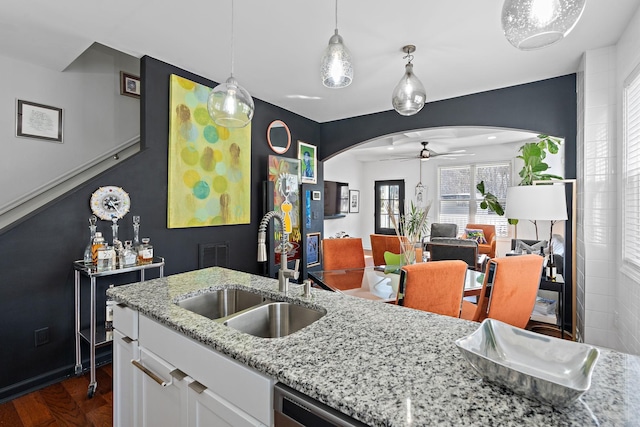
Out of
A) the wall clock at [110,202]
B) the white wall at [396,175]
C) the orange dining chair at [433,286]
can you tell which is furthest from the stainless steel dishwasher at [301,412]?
the white wall at [396,175]

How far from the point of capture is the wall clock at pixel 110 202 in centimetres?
240

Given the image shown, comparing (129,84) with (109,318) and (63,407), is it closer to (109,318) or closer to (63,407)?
(109,318)

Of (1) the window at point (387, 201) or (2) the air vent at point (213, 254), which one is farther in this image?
(1) the window at point (387, 201)

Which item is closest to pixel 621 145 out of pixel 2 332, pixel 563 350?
pixel 563 350

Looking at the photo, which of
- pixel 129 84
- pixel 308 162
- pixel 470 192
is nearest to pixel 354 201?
pixel 470 192

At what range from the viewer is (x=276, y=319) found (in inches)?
56.4

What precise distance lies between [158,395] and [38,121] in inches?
110

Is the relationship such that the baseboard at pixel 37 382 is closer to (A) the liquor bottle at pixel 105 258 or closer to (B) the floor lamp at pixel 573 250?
(A) the liquor bottle at pixel 105 258

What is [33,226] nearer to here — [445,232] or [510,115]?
[510,115]

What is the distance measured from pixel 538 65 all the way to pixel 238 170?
10.1ft

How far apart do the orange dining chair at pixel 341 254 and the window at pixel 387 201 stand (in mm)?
4735

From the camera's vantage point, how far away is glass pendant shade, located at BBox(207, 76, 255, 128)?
1743 millimetres

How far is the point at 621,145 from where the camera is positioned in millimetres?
2283

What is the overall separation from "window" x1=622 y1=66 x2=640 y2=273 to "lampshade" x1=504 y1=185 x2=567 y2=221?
1.35ft
